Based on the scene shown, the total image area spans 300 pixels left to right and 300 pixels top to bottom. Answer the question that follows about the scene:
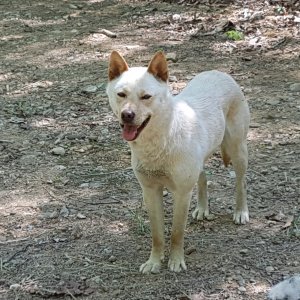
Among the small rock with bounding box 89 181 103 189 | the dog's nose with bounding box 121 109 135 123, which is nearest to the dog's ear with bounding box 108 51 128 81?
the dog's nose with bounding box 121 109 135 123

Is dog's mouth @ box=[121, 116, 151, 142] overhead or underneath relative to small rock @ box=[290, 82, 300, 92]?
overhead

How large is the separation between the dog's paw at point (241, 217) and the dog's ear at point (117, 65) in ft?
5.38

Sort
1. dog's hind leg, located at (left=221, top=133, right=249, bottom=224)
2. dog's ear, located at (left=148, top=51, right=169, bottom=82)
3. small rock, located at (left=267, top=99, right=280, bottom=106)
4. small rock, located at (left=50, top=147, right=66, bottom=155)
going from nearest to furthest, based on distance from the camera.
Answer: dog's ear, located at (left=148, top=51, right=169, bottom=82), dog's hind leg, located at (left=221, top=133, right=249, bottom=224), small rock, located at (left=50, top=147, right=66, bottom=155), small rock, located at (left=267, top=99, right=280, bottom=106)

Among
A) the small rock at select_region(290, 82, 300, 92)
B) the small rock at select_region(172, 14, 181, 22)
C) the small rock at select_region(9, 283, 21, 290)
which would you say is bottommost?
the small rock at select_region(172, 14, 181, 22)

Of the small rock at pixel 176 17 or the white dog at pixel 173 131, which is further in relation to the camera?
the small rock at pixel 176 17

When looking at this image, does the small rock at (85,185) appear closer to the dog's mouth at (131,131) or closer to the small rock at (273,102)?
the dog's mouth at (131,131)

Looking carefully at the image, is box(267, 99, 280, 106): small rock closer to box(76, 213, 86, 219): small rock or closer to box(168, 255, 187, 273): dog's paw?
box(76, 213, 86, 219): small rock

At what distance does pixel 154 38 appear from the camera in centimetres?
1014

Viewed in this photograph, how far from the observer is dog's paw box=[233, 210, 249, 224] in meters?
5.07

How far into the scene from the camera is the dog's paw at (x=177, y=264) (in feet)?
14.5

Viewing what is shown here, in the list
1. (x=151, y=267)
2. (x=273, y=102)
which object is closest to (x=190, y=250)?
(x=151, y=267)

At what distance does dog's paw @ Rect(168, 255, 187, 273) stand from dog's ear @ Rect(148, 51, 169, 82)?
124 cm

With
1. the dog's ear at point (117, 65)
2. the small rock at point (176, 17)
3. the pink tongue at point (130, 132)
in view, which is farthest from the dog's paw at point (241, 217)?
the small rock at point (176, 17)

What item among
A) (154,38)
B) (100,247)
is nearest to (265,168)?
(100,247)
